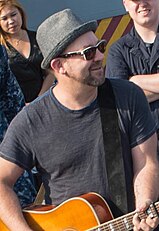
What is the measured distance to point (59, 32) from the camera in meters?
2.97

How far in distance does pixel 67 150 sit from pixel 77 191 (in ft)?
0.67

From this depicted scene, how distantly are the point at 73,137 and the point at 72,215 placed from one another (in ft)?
1.21

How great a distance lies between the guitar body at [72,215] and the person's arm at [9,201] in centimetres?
7

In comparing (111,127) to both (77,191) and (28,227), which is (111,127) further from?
(28,227)

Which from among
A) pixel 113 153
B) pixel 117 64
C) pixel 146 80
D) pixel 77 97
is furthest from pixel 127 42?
pixel 113 153

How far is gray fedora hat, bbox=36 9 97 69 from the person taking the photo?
2926mm

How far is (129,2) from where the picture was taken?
3736 mm

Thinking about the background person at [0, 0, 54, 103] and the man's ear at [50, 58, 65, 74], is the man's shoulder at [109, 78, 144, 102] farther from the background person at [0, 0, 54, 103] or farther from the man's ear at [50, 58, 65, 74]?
the background person at [0, 0, 54, 103]

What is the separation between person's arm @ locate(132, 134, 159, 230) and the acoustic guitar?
7 centimetres

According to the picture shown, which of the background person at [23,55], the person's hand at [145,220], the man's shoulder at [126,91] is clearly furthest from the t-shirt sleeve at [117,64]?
the background person at [23,55]

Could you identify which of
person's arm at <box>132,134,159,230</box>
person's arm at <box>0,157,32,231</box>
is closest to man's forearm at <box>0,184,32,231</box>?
person's arm at <box>0,157,32,231</box>

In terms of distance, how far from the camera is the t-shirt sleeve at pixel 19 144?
3018 mm

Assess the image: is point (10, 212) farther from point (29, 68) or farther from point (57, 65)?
point (29, 68)

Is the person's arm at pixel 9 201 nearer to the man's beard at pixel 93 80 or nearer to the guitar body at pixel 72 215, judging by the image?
the guitar body at pixel 72 215
